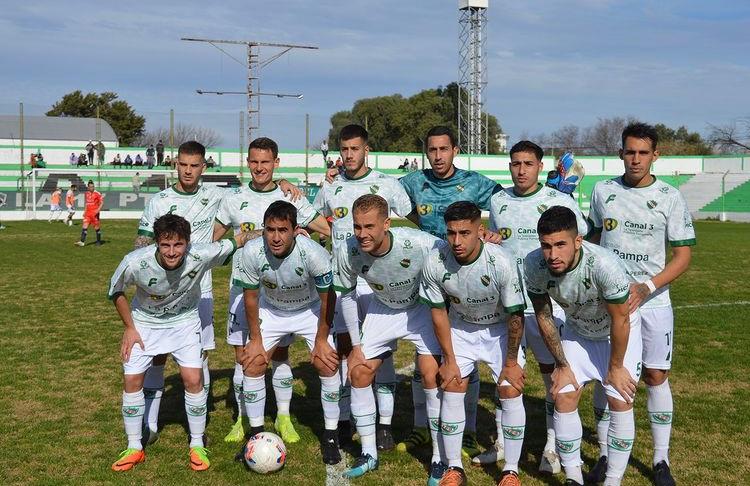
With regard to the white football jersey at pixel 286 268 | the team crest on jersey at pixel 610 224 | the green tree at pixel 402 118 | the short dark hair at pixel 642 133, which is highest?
the green tree at pixel 402 118

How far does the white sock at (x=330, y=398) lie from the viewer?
5.67 meters

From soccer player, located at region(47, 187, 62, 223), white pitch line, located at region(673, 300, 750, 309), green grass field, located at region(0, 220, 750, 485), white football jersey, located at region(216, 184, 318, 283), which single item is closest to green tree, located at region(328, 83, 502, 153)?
soccer player, located at region(47, 187, 62, 223)

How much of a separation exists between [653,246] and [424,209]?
5.83ft

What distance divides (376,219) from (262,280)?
1.25 metres

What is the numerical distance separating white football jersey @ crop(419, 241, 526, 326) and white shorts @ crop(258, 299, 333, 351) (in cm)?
125

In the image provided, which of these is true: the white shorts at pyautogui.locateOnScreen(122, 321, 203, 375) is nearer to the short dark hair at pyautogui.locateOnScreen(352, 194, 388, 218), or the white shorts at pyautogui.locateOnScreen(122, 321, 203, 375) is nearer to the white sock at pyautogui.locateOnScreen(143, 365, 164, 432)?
the white sock at pyautogui.locateOnScreen(143, 365, 164, 432)

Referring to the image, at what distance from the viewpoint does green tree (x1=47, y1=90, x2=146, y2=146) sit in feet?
215

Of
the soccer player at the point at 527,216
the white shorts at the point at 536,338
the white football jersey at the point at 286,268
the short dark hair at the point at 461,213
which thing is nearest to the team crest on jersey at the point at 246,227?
the white football jersey at the point at 286,268

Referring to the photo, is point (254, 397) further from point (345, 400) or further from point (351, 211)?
point (351, 211)

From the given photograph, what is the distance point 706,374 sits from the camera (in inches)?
308

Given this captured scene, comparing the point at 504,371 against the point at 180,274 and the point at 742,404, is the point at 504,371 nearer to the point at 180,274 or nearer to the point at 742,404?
the point at 180,274

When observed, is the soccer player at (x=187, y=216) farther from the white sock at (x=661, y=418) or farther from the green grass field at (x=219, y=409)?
the white sock at (x=661, y=418)

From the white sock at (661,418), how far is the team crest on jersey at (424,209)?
216cm

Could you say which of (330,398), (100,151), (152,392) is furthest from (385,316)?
(100,151)
